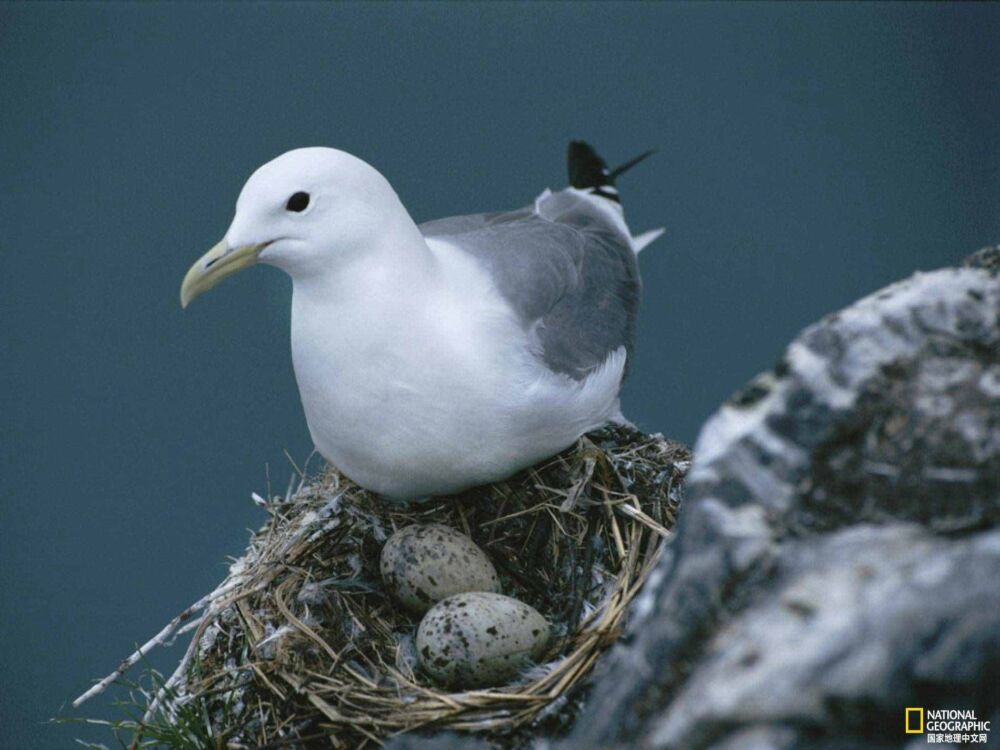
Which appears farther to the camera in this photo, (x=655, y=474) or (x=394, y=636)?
(x=655, y=474)

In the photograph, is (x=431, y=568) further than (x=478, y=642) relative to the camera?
Result: Yes

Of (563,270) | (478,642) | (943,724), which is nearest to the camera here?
(943,724)

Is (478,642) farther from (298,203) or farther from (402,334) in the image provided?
(298,203)

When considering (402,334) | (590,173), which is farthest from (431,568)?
(590,173)

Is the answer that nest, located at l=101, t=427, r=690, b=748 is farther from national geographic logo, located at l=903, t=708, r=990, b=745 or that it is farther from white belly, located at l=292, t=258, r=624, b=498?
national geographic logo, located at l=903, t=708, r=990, b=745

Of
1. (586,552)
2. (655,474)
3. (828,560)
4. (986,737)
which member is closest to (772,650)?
(828,560)

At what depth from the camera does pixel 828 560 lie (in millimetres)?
1008

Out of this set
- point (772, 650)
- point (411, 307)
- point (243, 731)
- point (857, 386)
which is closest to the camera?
point (772, 650)

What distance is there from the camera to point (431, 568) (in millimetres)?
1876

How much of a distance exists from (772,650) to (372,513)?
4.23 feet

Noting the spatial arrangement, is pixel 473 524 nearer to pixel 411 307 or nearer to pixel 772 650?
pixel 411 307

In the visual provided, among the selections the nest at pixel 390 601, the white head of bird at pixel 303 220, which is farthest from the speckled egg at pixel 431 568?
the white head of bird at pixel 303 220

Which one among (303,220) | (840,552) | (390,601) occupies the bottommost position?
(390,601)

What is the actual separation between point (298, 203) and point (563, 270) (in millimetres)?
667
